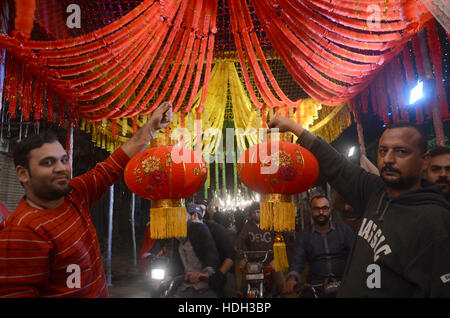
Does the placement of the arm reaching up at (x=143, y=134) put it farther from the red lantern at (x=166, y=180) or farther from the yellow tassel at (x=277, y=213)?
the yellow tassel at (x=277, y=213)

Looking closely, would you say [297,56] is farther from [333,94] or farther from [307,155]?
[307,155]

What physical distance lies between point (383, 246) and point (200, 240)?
1.79 metres

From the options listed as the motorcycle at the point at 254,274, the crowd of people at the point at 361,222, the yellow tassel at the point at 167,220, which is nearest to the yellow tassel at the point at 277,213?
the crowd of people at the point at 361,222

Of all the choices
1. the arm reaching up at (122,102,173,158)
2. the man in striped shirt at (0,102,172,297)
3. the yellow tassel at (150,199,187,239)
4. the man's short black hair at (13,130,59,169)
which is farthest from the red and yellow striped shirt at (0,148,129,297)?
the yellow tassel at (150,199,187,239)

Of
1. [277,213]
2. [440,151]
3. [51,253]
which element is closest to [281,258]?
[277,213]

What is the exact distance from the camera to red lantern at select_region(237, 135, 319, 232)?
1919mm

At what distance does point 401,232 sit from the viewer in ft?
4.04

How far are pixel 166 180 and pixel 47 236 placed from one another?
2.58ft

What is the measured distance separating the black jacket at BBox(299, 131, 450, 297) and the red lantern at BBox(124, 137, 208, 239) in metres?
1.07

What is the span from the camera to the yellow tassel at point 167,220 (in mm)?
2018

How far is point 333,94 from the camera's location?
8.89 feet

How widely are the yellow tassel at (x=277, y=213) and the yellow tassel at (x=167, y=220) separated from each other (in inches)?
22.5

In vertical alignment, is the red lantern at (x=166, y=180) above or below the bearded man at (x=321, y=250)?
above
